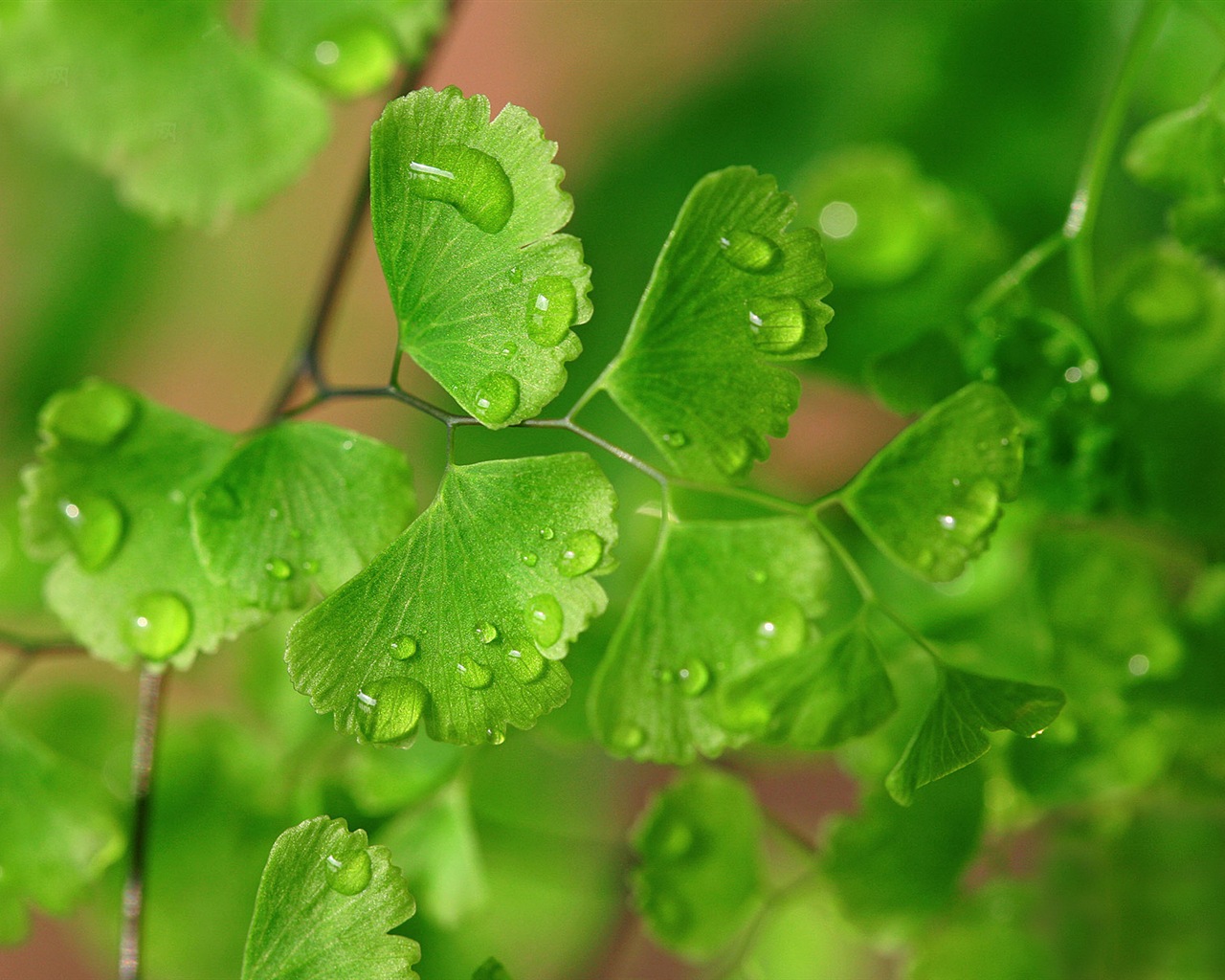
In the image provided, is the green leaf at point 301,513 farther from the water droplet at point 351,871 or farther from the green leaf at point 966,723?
the green leaf at point 966,723

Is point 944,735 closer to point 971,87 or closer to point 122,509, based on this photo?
point 122,509

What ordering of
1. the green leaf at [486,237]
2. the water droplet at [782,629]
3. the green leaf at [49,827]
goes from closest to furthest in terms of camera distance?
the green leaf at [486,237] < the water droplet at [782,629] < the green leaf at [49,827]

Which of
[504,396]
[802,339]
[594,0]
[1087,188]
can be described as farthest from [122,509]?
[594,0]

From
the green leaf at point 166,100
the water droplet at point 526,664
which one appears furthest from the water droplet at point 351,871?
the green leaf at point 166,100

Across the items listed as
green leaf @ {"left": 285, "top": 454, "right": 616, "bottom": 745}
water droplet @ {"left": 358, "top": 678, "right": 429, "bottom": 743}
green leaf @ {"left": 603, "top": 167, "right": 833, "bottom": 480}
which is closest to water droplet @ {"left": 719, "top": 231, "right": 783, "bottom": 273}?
green leaf @ {"left": 603, "top": 167, "right": 833, "bottom": 480}

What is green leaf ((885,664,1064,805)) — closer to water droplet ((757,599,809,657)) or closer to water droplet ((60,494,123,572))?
water droplet ((757,599,809,657))

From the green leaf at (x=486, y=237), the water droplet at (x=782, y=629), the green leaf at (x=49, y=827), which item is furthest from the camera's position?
the green leaf at (x=49, y=827)
